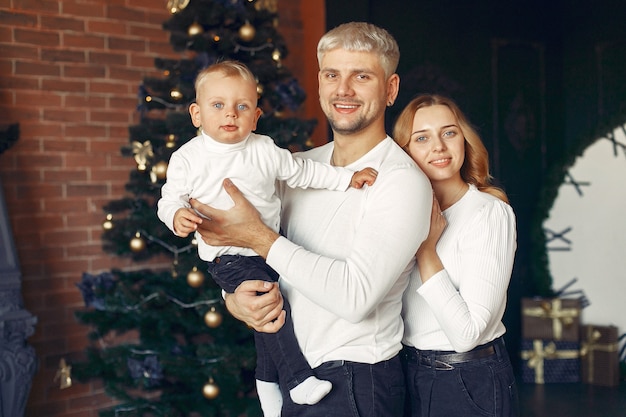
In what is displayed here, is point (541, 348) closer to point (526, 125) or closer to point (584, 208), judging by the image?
point (584, 208)

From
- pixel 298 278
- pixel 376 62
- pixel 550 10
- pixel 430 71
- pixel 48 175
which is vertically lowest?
pixel 298 278

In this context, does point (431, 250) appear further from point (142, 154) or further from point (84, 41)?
point (84, 41)

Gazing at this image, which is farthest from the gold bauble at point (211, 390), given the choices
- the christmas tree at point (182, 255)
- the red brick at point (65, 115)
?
the red brick at point (65, 115)

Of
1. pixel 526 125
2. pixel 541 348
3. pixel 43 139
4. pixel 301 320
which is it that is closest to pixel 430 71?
pixel 526 125

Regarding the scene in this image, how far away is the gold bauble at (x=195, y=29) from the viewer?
3238mm

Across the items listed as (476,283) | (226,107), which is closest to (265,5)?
(226,107)

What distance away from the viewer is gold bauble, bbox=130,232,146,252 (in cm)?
333

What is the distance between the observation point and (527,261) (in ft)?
16.0

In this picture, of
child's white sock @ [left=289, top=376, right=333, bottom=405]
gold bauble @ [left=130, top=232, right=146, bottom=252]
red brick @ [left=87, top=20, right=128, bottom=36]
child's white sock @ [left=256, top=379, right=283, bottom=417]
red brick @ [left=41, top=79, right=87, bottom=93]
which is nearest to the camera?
child's white sock @ [left=289, top=376, right=333, bottom=405]

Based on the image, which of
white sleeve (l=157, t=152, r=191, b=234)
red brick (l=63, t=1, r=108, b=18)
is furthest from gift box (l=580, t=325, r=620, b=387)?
red brick (l=63, t=1, r=108, b=18)

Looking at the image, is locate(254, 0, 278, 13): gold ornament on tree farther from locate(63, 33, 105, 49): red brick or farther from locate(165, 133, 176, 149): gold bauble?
locate(63, 33, 105, 49): red brick

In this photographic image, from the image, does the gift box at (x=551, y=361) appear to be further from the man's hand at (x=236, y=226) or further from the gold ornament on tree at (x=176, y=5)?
the man's hand at (x=236, y=226)

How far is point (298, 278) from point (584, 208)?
130 inches

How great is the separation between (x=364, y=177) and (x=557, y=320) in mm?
2986
